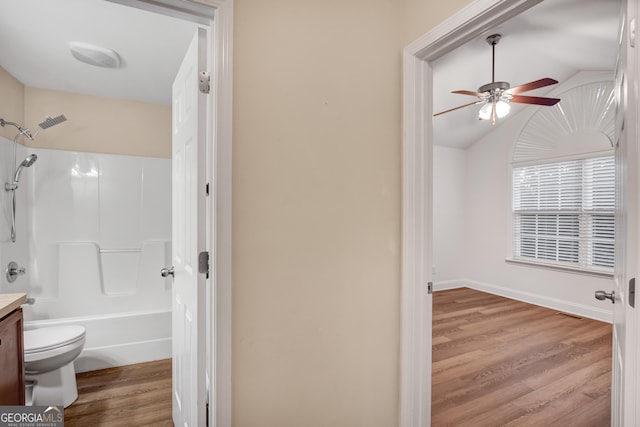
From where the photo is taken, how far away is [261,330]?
1.31 m

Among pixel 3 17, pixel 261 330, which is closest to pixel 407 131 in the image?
pixel 261 330

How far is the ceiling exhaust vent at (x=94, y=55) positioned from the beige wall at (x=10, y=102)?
68 centimetres

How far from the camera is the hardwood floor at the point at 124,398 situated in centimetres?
194

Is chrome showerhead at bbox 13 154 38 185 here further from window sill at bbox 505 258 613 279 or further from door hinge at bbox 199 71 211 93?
window sill at bbox 505 258 613 279

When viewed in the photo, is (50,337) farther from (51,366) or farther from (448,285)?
(448,285)

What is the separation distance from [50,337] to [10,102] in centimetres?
178

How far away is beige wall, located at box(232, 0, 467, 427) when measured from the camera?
128 centimetres

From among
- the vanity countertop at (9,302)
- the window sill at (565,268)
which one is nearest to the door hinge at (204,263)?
the vanity countertop at (9,302)

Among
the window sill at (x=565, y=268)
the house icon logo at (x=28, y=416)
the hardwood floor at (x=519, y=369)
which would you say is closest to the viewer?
the house icon logo at (x=28, y=416)

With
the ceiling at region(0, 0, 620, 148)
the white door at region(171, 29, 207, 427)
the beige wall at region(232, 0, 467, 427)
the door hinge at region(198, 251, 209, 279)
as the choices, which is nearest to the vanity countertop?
the white door at region(171, 29, 207, 427)

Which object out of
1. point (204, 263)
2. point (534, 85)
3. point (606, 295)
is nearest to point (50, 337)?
point (204, 263)

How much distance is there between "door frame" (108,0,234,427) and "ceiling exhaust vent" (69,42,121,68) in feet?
4.24

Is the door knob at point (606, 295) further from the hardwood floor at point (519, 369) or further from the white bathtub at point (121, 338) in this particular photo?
the white bathtub at point (121, 338)

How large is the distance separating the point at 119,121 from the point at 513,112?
4.82 metres
